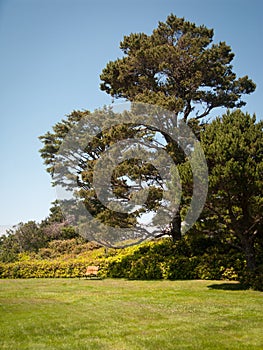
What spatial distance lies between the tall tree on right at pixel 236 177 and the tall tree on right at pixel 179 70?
183 inches

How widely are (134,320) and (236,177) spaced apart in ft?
18.0

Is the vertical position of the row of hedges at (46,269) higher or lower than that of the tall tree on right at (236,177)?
lower

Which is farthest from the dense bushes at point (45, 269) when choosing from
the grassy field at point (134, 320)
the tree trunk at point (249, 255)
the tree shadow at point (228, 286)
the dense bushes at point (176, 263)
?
the tree trunk at point (249, 255)

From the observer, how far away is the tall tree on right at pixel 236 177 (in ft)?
34.2

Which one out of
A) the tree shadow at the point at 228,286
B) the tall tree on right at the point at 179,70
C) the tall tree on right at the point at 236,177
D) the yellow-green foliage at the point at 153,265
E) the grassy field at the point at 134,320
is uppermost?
the tall tree on right at the point at 179,70

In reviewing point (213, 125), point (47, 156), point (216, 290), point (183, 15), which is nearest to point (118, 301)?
point (216, 290)

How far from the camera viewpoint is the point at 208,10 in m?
10.7

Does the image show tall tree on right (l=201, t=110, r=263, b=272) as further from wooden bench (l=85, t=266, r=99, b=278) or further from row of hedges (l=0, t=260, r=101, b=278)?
row of hedges (l=0, t=260, r=101, b=278)

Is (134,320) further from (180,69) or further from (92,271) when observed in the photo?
(180,69)

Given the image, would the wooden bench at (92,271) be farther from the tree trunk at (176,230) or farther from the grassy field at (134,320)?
the grassy field at (134,320)

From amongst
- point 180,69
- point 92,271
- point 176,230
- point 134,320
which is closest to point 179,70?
point 180,69

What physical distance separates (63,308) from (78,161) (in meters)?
14.0

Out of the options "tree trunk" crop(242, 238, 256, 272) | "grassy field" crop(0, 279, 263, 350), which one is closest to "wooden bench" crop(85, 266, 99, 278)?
"grassy field" crop(0, 279, 263, 350)

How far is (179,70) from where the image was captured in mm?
17734
